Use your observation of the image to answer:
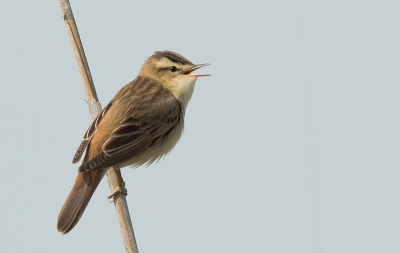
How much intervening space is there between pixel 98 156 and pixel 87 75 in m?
0.84

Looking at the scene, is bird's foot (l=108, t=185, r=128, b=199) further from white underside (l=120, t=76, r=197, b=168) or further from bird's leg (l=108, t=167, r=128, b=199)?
white underside (l=120, t=76, r=197, b=168)

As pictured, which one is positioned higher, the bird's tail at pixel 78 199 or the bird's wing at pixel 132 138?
the bird's wing at pixel 132 138

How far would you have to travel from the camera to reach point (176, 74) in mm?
6543

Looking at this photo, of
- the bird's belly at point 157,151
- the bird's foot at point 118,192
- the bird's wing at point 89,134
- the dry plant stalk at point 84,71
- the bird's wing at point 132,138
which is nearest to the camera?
the bird's foot at point 118,192

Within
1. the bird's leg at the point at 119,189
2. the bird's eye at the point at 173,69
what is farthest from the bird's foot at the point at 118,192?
the bird's eye at the point at 173,69

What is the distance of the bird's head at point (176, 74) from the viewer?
6461 mm

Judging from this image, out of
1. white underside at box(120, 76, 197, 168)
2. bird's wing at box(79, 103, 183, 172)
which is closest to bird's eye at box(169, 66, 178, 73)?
white underside at box(120, 76, 197, 168)

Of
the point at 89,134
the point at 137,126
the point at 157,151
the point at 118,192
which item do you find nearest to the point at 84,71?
the point at 89,134

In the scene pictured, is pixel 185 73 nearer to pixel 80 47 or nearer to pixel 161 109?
pixel 161 109

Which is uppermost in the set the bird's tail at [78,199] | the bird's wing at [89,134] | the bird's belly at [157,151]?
the bird's wing at [89,134]

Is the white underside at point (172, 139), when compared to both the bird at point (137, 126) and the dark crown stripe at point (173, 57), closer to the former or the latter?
the bird at point (137, 126)

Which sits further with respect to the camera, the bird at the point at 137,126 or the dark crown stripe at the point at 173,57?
the dark crown stripe at the point at 173,57

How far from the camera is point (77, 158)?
5.51 metres

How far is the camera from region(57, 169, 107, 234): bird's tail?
17.2ft
